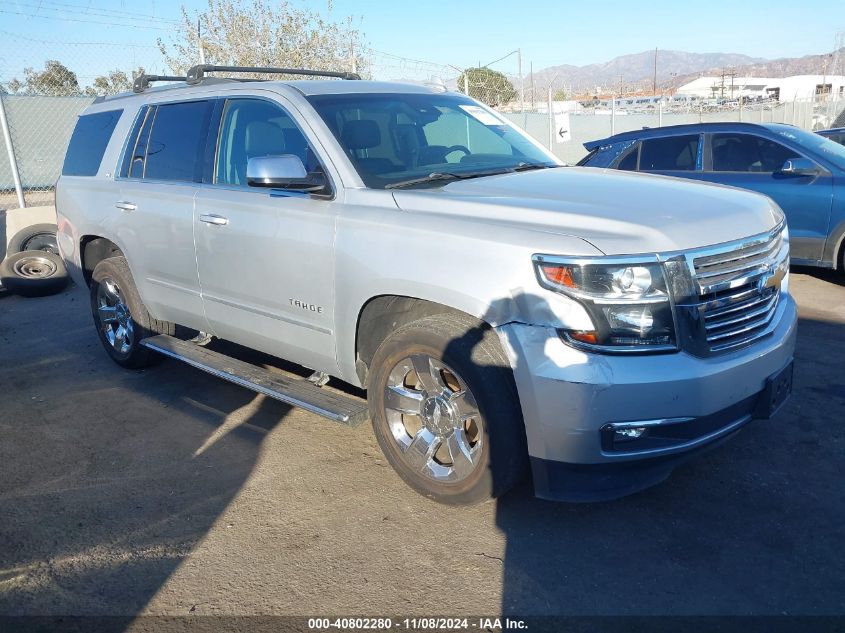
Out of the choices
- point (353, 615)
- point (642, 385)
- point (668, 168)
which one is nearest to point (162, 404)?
point (353, 615)

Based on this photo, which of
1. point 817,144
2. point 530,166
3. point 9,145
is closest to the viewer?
point 530,166

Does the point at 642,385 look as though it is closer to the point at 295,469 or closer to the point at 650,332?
the point at 650,332

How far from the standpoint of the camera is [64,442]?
4.61m

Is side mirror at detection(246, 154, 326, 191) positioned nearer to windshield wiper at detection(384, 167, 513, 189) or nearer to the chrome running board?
windshield wiper at detection(384, 167, 513, 189)

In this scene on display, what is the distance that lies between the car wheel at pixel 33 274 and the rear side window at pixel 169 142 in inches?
151

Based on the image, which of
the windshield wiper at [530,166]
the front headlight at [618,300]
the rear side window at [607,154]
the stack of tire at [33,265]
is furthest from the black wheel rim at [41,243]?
the front headlight at [618,300]

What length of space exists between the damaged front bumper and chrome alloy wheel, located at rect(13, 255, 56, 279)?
7471mm

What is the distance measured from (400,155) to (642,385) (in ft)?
6.56

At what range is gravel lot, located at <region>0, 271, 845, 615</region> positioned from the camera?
2979 millimetres

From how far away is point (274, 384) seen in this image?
429 cm

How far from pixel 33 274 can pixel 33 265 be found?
0.11 metres

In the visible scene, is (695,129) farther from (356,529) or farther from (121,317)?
(356,529)

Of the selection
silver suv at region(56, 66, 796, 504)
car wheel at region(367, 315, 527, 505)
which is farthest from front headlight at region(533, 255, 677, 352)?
car wheel at region(367, 315, 527, 505)

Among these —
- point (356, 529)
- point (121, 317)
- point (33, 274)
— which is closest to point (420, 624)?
point (356, 529)
